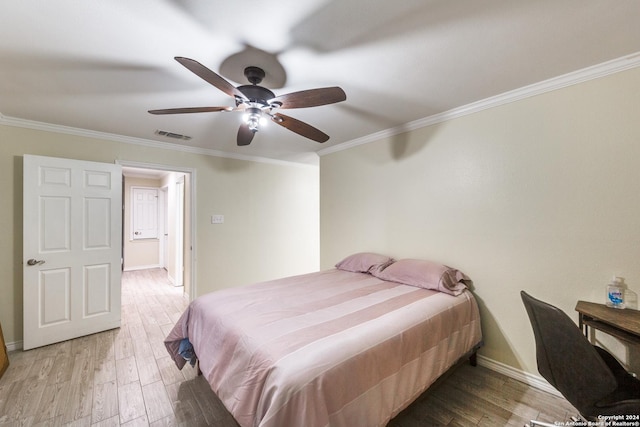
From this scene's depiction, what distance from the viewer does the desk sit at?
1.43 meters

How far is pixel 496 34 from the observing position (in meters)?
1.46

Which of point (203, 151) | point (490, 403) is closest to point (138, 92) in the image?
point (203, 151)

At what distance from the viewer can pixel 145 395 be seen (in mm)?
1972

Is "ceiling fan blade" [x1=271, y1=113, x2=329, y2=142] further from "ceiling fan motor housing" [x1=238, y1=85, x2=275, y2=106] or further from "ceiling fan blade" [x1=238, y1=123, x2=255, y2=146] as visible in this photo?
"ceiling fan blade" [x1=238, y1=123, x2=255, y2=146]

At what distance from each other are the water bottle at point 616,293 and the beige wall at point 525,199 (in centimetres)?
4

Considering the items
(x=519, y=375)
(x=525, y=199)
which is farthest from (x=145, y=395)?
(x=525, y=199)

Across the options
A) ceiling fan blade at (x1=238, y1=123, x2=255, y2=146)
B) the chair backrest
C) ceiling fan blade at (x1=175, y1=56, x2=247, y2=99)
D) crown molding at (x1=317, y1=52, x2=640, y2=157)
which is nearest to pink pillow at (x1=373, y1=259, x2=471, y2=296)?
the chair backrest

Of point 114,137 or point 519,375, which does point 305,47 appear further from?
point 519,375

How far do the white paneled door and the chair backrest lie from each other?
12.9ft

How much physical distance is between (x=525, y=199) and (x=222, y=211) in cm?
367

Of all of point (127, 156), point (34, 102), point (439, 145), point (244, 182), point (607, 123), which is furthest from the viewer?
point (244, 182)

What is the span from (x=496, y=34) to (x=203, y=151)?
139 inches

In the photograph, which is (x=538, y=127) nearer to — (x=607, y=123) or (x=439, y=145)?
A: (x=607, y=123)

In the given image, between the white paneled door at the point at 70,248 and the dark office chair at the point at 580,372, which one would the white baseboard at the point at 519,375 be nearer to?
the dark office chair at the point at 580,372
